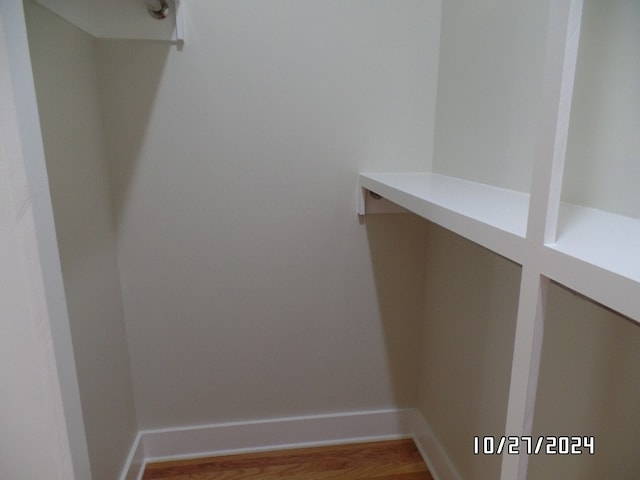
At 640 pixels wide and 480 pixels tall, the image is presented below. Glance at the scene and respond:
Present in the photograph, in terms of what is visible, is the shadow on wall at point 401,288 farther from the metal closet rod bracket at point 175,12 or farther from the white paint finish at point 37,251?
the white paint finish at point 37,251

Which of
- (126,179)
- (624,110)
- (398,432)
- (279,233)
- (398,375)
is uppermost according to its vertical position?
(624,110)

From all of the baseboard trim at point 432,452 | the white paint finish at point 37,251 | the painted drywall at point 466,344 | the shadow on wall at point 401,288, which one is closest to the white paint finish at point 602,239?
the painted drywall at point 466,344

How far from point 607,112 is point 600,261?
399mm

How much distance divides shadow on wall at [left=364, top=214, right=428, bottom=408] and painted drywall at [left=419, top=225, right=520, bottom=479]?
0.11 feet

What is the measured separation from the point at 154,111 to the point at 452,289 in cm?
103

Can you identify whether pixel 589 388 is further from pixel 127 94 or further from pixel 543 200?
pixel 127 94

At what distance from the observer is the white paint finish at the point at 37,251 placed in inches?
20.1

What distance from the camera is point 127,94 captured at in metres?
1.21

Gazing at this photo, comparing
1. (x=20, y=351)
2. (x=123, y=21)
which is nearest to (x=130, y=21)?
(x=123, y=21)

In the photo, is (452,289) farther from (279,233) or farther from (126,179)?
(126,179)

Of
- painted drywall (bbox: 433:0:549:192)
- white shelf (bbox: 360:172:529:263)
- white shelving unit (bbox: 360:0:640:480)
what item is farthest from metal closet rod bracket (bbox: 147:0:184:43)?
white shelving unit (bbox: 360:0:640:480)

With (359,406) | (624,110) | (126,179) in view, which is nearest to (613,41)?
(624,110)

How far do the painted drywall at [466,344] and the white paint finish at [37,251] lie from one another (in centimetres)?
88

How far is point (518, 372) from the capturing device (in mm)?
501
